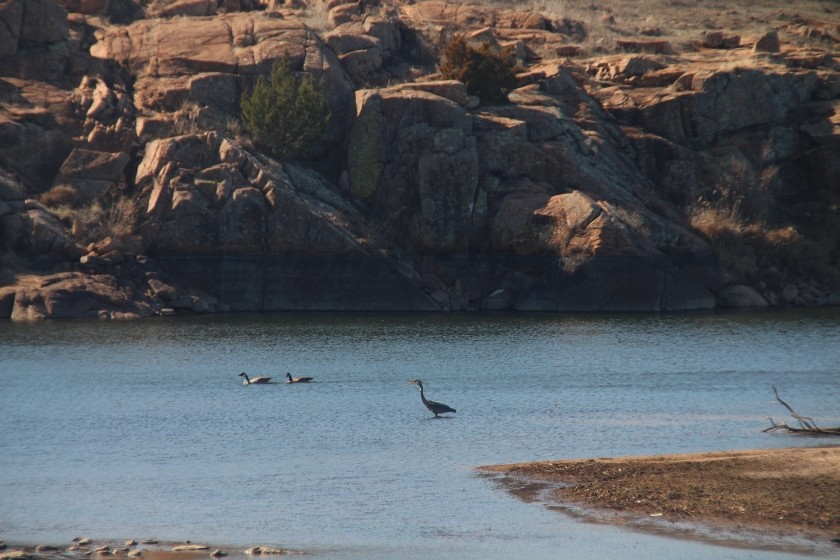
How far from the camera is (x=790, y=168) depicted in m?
68.1

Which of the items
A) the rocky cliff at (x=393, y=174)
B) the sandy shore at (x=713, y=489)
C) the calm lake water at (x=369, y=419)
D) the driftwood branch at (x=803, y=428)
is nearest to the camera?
the sandy shore at (x=713, y=489)

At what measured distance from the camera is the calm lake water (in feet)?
65.7

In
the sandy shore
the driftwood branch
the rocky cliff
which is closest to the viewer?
the sandy shore

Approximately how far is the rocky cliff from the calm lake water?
427 centimetres

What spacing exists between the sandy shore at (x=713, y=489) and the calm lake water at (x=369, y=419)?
92 centimetres

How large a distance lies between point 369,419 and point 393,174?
33.6 m

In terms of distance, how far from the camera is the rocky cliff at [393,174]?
193 ft

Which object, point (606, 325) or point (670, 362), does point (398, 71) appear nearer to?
point (606, 325)

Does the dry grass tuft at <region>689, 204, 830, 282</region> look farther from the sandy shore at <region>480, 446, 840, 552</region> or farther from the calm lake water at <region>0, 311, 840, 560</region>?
the sandy shore at <region>480, 446, 840, 552</region>

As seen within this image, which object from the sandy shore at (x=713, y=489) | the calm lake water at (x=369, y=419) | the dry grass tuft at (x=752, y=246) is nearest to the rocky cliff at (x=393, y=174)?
the dry grass tuft at (x=752, y=246)

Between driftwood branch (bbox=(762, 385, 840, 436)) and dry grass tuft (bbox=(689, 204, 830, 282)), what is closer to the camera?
driftwood branch (bbox=(762, 385, 840, 436))

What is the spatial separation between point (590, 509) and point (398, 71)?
53.7m

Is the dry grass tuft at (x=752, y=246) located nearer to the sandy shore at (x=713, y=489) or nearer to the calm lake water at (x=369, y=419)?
the calm lake water at (x=369, y=419)

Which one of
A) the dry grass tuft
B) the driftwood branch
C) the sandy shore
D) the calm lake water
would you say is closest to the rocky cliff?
the dry grass tuft
